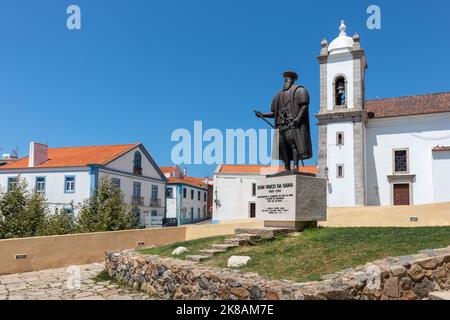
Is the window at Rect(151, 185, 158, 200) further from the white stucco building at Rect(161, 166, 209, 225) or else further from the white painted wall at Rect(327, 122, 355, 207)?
the white painted wall at Rect(327, 122, 355, 207)

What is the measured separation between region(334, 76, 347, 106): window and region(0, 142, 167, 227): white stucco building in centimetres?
1711

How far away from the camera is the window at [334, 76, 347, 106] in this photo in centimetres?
2750

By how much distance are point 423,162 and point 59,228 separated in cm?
2232

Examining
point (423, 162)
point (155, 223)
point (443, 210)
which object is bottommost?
point (155, 223)

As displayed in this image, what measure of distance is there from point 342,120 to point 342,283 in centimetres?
2327

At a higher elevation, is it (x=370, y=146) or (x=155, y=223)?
(x=370, y=146)

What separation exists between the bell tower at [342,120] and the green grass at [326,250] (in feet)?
59.5

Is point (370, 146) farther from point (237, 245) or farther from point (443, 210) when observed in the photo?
point (237, 245)

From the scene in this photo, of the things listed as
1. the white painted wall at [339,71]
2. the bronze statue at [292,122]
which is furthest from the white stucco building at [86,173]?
the bronze statue at [292,122]

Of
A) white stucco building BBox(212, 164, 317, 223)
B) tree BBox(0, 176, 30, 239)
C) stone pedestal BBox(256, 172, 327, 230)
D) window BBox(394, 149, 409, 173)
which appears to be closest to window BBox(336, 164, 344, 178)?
window BBox(394, 149, 409, 173)

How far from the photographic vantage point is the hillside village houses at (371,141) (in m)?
25.4

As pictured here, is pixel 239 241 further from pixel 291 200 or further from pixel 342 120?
pixel 342 120
